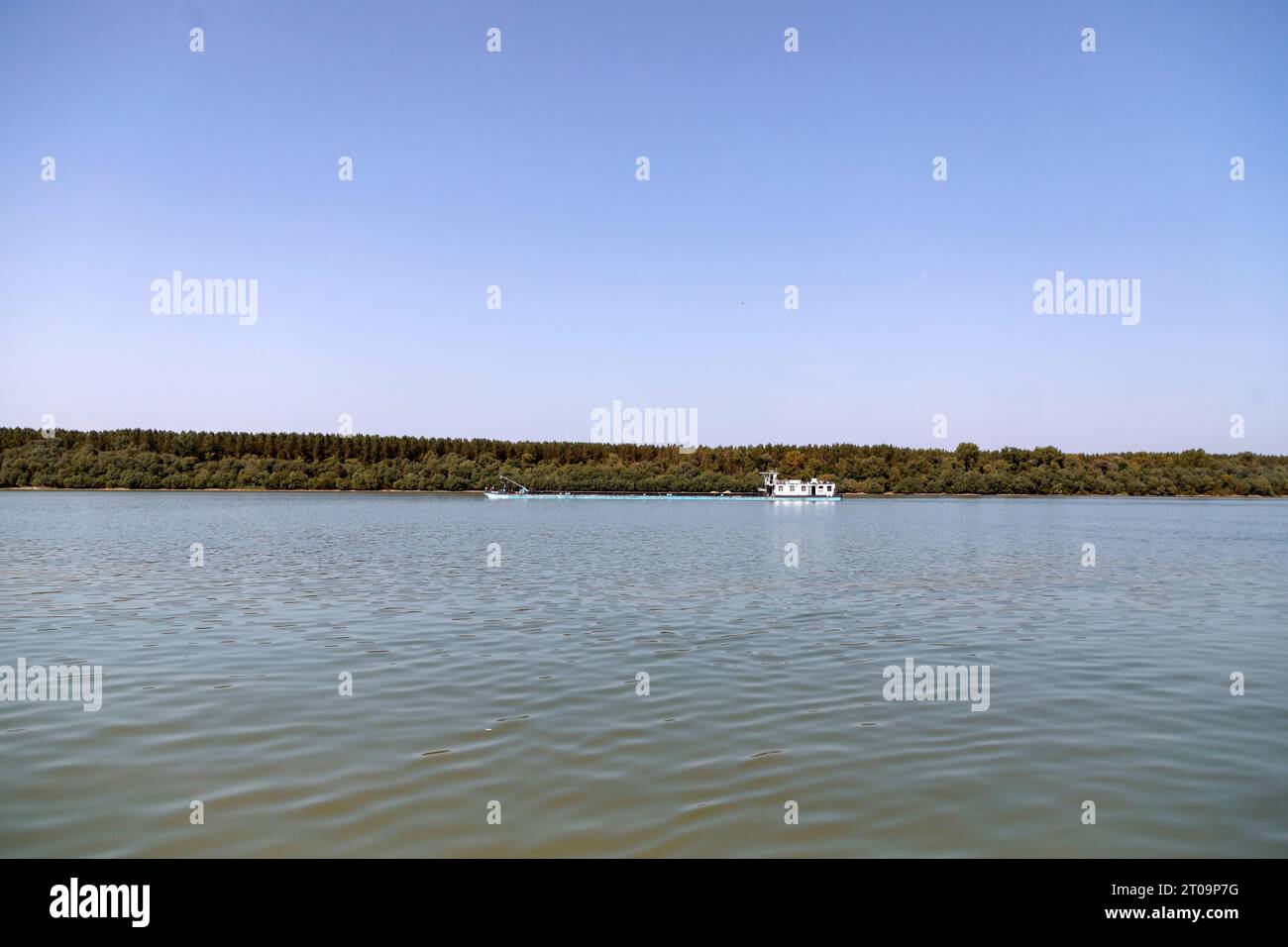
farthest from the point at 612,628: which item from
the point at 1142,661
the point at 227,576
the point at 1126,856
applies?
the point at 227,576

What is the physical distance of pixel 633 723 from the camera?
13.1m

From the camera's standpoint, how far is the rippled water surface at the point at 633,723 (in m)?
9.08

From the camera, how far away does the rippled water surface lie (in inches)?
357

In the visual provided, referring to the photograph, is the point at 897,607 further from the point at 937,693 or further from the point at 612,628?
the point at 937,693

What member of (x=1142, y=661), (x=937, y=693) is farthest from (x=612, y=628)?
(x=1142, y=661)

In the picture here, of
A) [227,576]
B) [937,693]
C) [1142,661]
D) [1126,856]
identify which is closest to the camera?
[1126,856]
